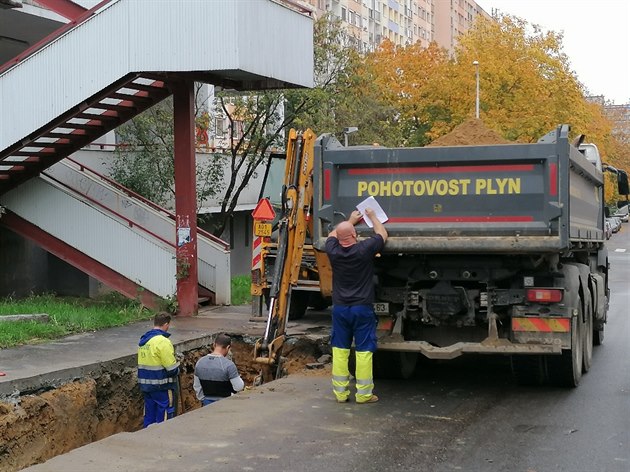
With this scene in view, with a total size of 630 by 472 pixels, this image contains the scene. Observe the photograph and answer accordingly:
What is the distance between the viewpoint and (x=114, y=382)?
1141 cm

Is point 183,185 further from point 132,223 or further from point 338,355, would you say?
point 338,355

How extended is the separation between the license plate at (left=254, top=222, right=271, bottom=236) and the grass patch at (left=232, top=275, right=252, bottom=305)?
11.9ft

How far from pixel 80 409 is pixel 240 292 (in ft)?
29.7

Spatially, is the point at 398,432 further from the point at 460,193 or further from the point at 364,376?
the point at 460,193

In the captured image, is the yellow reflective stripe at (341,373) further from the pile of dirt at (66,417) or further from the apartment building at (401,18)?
the apartment building at (401,18)

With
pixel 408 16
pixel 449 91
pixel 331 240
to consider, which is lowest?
pixel 331 240

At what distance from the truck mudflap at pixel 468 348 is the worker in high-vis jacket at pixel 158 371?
2525mm

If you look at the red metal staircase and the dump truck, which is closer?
the dump truck

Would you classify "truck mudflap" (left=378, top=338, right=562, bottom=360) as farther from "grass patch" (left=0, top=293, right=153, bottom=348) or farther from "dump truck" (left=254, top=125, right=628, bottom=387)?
"grass patch" (left=0, top=293, right=153, bottom=348)

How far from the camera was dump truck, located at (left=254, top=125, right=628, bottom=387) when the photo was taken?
27.6 feet

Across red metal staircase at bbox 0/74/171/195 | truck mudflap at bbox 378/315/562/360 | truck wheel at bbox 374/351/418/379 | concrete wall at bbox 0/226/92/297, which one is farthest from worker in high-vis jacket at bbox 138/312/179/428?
concrete wall at bbox 0/226/92/297

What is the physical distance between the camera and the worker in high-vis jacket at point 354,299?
28.1 feet

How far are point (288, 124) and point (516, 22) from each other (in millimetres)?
26854

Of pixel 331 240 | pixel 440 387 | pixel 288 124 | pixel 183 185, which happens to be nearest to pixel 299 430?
pixel 331 240
